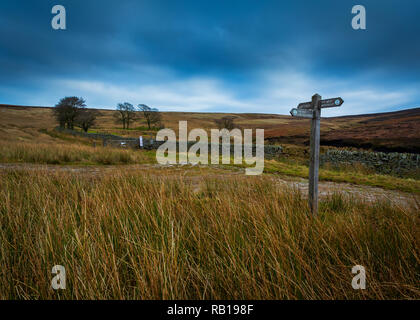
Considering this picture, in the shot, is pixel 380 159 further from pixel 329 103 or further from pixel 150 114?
pixel 150 114

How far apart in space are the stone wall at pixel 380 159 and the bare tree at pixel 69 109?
46333 millimetres

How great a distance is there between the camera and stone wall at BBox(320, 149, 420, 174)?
13.2m

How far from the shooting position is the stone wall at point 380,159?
1324 centimetres

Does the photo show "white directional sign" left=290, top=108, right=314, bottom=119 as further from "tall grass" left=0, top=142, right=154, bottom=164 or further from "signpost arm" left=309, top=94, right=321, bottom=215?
"tall grass" left=0, top=142, right=154, bottom=164

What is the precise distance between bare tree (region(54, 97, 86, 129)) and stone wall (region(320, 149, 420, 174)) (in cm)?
4633

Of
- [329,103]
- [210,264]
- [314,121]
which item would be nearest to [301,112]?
[314,121]

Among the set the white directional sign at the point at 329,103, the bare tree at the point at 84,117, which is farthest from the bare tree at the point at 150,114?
the white directional sign at the point at 329,103

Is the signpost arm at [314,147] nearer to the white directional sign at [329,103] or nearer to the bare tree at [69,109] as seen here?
the white directional sign at [329,103]

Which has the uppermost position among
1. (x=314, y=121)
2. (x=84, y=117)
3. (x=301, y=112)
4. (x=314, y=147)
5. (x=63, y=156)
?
(x=84, y=117)

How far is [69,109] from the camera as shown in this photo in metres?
41.8

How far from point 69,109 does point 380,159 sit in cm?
5043

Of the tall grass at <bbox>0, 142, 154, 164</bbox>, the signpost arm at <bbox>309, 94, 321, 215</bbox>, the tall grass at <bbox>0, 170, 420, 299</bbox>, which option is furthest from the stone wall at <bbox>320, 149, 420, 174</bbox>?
the tall grass at <bbox>0, 142, 154, 164</bbox>
